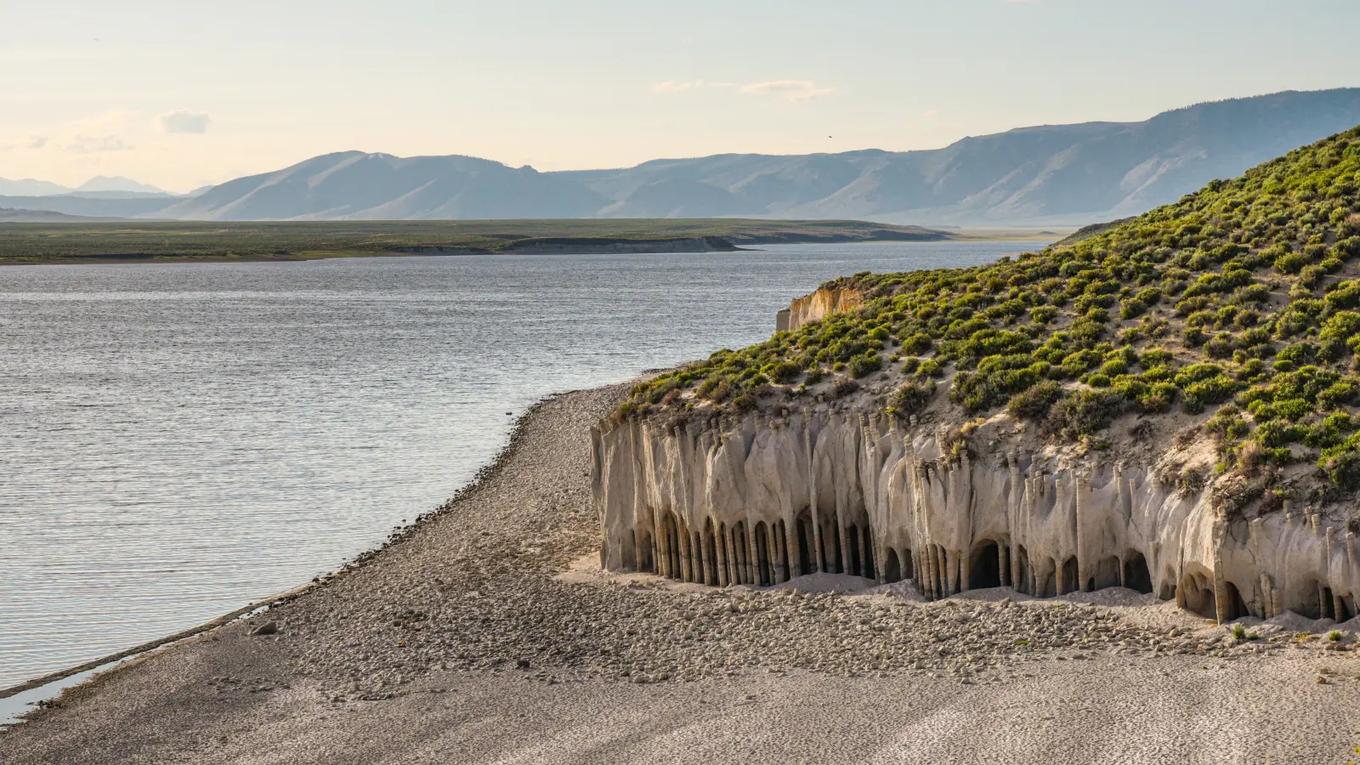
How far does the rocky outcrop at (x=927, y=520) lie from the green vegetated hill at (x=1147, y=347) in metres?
0.94

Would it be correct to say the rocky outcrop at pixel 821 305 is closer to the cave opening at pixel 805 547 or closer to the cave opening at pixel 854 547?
the cave opening at pixel 805 547

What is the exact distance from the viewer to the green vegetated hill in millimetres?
28203

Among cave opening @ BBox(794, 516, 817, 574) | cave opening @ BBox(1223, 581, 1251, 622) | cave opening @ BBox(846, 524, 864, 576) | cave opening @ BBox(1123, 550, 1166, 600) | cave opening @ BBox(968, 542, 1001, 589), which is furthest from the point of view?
cave opening @ BBox(794, 516, 817, 574)

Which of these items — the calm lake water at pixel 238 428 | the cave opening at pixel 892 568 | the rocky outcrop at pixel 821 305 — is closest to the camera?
the cave opening at pixel 892 568

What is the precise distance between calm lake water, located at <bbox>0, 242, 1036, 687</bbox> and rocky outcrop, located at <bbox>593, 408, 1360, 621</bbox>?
1082 cm

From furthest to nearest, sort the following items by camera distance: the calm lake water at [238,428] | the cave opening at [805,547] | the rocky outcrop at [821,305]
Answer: the rocky outcrop at [821,305], the calm lake water at [238,428], the cave opening at [805,547]

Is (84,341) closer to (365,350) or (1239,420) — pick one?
(365,350)

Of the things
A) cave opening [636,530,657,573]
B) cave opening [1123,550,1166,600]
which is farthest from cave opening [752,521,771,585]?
cave opening [1123,550,1166,600]

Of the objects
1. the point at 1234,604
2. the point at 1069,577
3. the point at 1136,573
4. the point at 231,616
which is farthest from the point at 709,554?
the point at 1234,604

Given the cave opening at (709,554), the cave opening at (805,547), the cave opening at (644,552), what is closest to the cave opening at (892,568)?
the cave opening at (805,547)

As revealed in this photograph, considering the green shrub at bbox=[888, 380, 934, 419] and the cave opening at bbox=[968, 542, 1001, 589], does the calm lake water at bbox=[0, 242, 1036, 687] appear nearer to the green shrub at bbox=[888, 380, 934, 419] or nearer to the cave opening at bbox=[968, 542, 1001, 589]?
the green shrub at bbox=[888, 380, 934, 419]

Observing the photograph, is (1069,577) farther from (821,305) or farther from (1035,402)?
(821,305)

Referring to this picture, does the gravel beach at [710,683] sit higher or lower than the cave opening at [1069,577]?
lower

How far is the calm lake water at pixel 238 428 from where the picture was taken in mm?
37219
